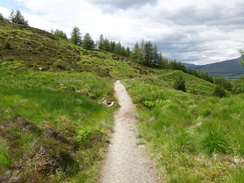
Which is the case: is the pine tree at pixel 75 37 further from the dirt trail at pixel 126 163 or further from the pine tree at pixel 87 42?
the dirt trail at pixel 126 163

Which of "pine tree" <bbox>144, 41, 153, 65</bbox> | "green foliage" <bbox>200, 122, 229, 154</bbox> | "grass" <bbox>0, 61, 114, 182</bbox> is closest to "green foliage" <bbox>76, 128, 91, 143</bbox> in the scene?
"grass" <bbox>0, 61, 114, 182</bbox>

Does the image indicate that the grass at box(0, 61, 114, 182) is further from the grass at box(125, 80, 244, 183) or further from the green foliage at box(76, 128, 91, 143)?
the grass at box(125, 80, 244, 183)

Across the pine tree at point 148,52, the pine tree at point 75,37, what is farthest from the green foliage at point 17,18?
the pine tree at point 148,52

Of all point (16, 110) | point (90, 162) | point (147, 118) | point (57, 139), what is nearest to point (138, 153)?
point (90, 162)

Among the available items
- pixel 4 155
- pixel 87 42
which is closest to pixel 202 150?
pixel 4 155

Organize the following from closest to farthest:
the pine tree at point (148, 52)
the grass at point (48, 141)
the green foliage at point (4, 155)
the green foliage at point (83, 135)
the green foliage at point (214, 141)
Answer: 1. the green foliage at point (4, 155)
2. the grass at point (48, 141)
3. the green foliage at point (214, 141)
4. the green foliage at point (83, 135)
5. the pine tree at point (148, 52)

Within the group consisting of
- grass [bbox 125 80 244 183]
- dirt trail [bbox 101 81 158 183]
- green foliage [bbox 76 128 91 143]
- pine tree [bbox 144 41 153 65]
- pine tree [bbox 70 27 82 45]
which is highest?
pine tree [bbox 70 27 82 45]

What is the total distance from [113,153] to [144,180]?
198cm

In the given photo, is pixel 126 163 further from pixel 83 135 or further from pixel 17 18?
pixel 17 18

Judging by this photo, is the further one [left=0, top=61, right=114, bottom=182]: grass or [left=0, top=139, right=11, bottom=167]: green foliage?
[left=0, top=61, right=114, bottom=182]: grass

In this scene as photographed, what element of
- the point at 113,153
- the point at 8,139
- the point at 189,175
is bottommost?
the point at 113,153

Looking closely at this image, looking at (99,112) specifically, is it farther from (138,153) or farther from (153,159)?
(153,159)

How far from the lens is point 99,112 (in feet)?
36.3

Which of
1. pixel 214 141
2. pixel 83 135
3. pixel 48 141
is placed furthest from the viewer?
pixel 83 135
